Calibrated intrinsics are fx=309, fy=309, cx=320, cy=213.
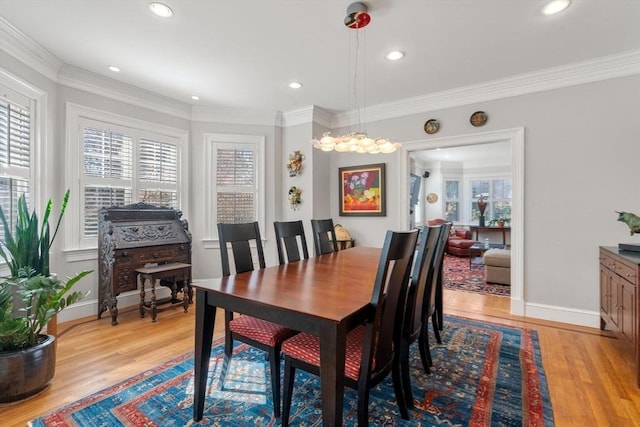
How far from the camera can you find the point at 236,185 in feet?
15.1

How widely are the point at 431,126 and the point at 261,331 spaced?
3389 millimetres

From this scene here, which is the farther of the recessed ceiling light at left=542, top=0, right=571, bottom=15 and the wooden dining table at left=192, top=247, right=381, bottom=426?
the recessed ceiling light at left=542, top=0, right=571, bottom=15

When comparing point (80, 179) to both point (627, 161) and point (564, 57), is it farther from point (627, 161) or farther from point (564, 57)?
point (627, 161)

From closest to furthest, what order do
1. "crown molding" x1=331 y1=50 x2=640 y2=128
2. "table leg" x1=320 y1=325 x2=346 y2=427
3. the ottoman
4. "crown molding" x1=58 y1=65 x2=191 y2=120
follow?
"table leg" x1=320 y1=325 x2=346 y2=427 → "crown molding" x1=331 y1=50 x2=640 y2=128 → "crown molding" x1=58 y1=65 x2=191 y2=120 → the ottoman

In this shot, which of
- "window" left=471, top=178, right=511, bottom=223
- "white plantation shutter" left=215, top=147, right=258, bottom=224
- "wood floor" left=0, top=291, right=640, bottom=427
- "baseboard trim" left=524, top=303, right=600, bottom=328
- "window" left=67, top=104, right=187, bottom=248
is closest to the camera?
"wood floor" left=0, top=291, right=640, bottom=427

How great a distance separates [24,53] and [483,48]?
4083 millimetres

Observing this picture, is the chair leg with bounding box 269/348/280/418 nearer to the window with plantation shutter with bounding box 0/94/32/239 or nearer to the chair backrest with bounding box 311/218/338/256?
the chair backrest with bounding box 311/218/338/256

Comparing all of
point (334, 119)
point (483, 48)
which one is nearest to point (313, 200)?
point (334, 119)

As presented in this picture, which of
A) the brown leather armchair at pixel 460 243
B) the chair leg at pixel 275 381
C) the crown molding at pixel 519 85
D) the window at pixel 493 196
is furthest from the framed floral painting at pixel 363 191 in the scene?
the window at pixel 493 196

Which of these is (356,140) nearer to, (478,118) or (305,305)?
(305,305)

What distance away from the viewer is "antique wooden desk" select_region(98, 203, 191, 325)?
3.26 meters

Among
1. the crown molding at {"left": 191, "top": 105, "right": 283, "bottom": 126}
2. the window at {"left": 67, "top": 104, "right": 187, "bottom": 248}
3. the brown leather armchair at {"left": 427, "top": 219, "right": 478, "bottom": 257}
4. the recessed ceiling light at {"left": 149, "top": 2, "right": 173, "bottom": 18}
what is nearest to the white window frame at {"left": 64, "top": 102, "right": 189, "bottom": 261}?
the window at {"left": 67, "top": 104, "right": 187, "bottom": 248}

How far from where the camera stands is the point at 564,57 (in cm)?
300

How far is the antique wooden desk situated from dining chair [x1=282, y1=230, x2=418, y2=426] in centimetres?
250
